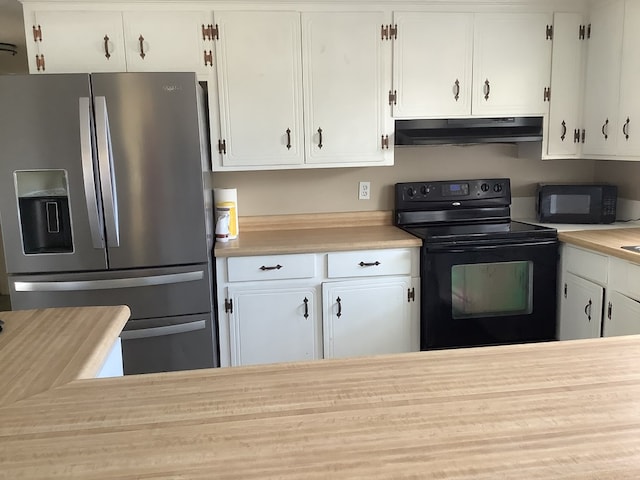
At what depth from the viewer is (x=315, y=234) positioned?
3195mm

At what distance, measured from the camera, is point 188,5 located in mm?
2898

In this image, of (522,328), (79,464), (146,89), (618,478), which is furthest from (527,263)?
(79,464)

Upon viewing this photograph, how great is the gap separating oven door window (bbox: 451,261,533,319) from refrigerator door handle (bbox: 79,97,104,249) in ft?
5.96

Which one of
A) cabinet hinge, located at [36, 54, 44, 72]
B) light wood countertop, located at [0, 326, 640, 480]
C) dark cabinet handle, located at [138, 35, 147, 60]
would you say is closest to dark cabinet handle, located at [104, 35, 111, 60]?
dark cabinet handle, located at [138, 35, 147, 60]

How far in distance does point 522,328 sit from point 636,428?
227 cm

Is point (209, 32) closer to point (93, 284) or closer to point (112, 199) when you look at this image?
point (112, 199)

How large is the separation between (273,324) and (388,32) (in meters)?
1.73

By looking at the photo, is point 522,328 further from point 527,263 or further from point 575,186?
point 575,186

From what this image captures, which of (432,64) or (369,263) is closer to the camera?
(369,263)

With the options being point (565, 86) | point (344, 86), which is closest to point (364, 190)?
point (344, 86)

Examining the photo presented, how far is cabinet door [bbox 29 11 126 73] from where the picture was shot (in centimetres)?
282

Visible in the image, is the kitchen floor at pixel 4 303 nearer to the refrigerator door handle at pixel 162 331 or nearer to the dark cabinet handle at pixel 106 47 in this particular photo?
the refrigerator door handle at pixel 162 331

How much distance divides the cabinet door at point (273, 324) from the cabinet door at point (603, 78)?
6.12ft

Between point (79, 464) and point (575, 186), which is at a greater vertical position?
point (575, 186)
